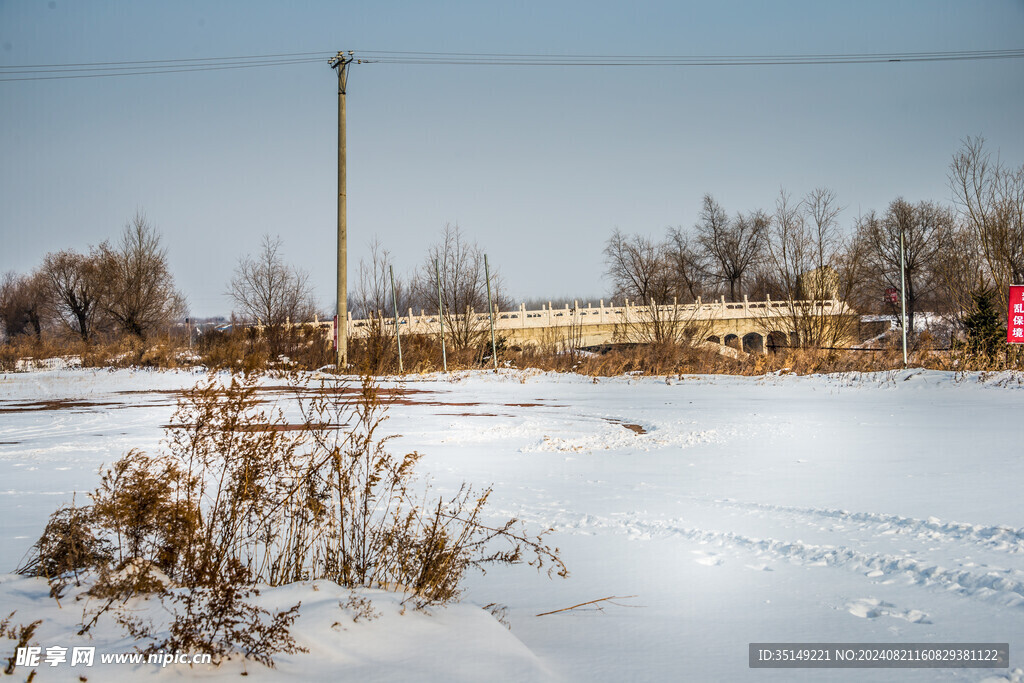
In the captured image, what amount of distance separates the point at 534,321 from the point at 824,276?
15.7 meters

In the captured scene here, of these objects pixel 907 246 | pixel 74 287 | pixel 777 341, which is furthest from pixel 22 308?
pixel 907 246

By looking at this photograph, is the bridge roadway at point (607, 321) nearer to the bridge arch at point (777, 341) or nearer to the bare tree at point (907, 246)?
the bridge arch at point (777, 341)

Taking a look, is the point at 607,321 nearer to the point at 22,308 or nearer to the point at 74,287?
the point at 74,287

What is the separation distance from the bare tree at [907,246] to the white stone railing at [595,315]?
43.6ft

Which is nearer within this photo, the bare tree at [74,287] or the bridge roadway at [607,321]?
the bridge roadway at [607,321]

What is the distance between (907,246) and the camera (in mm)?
53750

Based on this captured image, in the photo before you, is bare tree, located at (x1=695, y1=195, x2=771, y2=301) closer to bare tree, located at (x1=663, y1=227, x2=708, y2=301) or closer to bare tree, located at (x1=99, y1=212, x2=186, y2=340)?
bare tree, located at (x1=663, y1=227, x2=708, y2=301)

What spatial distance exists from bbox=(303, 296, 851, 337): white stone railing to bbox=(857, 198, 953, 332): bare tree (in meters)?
13.3

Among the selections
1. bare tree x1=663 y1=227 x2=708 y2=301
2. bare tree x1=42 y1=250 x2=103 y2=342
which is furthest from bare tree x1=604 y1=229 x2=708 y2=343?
bare tree x1=42 y1=250 x2=103 y2=342

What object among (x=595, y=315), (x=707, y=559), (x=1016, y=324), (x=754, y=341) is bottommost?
(x=707, y=559)

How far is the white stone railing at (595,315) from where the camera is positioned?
28625mm

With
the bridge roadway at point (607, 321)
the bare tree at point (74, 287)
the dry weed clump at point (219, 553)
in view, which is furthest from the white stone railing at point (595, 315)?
the dry weed clump at point (219, 553)

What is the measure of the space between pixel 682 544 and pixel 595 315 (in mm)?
36632

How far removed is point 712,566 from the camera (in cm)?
428
